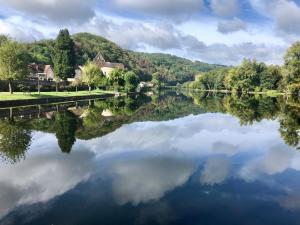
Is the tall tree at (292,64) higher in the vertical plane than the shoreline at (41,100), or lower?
higher

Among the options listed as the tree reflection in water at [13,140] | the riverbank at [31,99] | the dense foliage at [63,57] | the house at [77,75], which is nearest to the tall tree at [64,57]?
the dense foliage at [63,57]

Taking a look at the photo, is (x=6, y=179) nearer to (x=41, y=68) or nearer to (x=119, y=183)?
(x=119, y=183)

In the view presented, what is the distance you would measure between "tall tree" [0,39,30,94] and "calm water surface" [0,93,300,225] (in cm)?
2614

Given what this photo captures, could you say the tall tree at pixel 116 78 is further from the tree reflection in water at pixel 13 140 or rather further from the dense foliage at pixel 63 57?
the tree reflection in water at pixel 13 140

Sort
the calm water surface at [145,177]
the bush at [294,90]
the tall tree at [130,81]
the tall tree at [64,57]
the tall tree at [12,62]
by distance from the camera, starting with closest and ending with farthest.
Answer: the calm water surface at [145,177]
the tall tree at [12,62]
the bush at [294,90]
the tall tree at [64,57]
the tall tree at [130,81]

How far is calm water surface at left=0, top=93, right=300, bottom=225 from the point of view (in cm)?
1191

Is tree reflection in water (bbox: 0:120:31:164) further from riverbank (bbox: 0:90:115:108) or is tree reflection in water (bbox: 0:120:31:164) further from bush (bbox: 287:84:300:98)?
bush (bbox: 287:84:300:98)

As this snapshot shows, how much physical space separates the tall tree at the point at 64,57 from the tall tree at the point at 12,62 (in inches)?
1503

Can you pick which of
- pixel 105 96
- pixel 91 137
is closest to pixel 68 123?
pixel 91 137

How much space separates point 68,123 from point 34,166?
16245 millimetres

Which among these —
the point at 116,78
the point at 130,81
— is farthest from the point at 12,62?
the point at 130,81

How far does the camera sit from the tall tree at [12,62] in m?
53.7

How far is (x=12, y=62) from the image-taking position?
54.4 meters

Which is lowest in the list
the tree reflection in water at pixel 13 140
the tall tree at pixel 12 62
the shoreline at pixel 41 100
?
the shoreline at pixel 41 100
